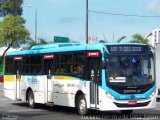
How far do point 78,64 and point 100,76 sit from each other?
5.58ft

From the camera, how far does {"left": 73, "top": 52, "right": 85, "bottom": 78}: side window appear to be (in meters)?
19.0

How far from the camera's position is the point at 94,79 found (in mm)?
18172

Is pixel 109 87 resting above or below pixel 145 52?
below

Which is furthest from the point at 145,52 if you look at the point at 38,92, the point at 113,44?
the point at 38,92

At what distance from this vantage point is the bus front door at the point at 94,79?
18.0 m

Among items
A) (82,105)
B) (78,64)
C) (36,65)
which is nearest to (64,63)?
(78,64)

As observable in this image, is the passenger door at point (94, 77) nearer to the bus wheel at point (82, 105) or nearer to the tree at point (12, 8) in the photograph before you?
the bus wheel at point (82, 105)

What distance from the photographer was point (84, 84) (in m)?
18.7

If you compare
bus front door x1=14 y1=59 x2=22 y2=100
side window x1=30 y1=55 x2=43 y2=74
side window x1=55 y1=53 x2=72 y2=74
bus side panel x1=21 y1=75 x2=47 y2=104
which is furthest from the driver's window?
bus front door x1=14 y1=59 x2=22 y2=100

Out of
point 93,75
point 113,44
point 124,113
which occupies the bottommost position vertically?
point 124,113

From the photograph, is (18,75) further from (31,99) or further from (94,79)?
(94,79)

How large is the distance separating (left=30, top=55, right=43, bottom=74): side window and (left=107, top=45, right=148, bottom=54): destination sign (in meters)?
5.28

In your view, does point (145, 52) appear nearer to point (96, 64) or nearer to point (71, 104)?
point (96, 64)

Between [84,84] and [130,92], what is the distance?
76.9 inches
